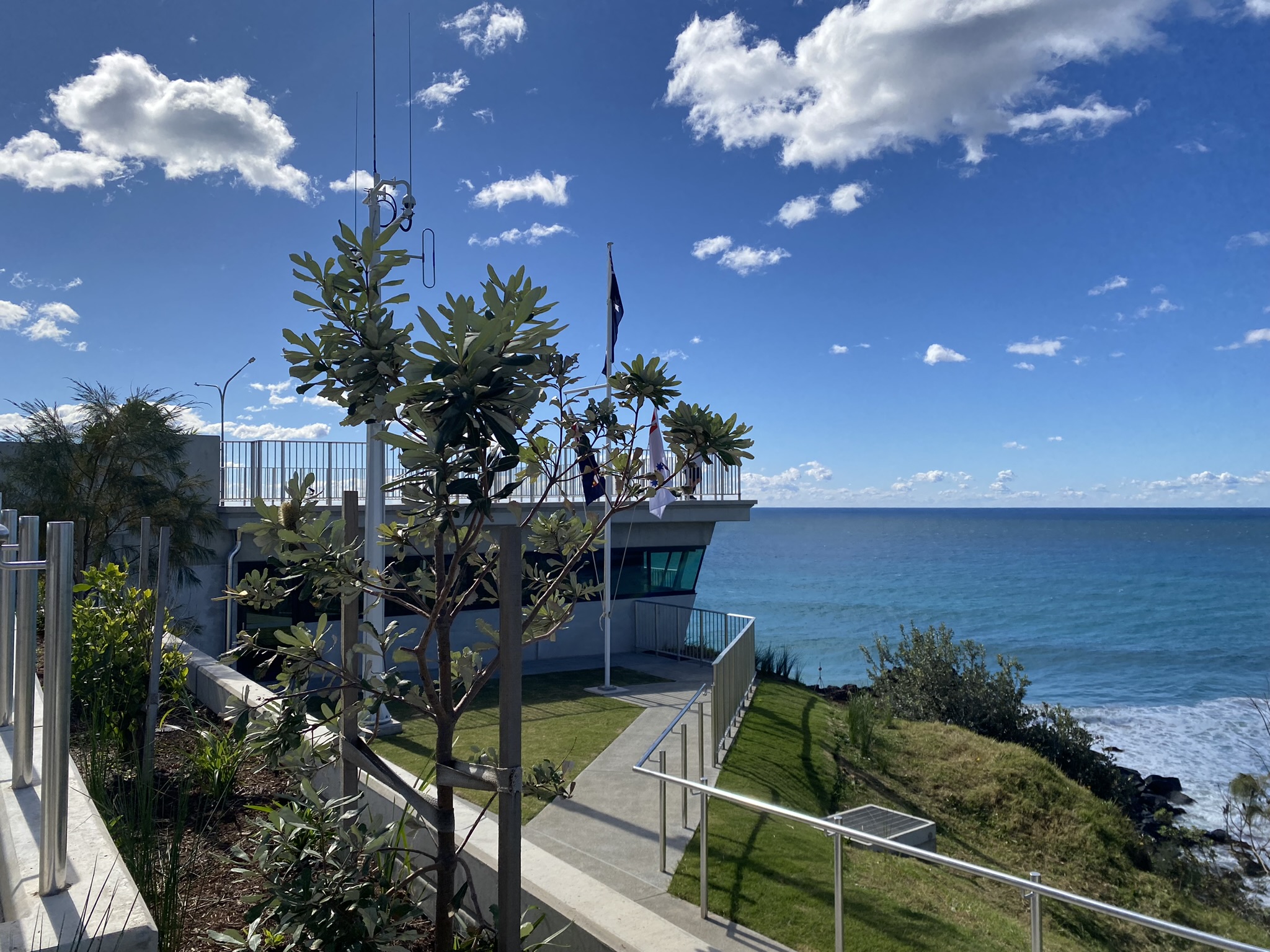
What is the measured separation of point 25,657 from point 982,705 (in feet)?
55.2

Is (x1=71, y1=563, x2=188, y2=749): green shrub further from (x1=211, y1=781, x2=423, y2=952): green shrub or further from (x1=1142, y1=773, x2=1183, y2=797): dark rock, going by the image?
(x1=1142, y1=773, x2=1183, y2=797): dark rock

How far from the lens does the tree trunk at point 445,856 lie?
3.37 meters

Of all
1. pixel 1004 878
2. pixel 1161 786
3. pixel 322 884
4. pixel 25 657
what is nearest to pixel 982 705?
pixel 1161 786

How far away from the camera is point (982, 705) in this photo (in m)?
16.8

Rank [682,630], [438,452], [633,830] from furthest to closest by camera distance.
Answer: [682,630] → [633,830] → [438,452]

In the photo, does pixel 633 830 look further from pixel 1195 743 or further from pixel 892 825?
pixel 1195 743

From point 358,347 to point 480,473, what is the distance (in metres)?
0.63

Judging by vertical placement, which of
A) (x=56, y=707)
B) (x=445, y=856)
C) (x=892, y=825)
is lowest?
(x=892, y=825)

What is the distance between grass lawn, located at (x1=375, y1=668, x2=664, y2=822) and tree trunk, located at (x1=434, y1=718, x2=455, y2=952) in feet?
9.89

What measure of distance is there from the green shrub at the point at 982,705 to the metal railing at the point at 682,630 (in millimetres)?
3430

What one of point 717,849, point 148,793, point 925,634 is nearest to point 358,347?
point 148,793

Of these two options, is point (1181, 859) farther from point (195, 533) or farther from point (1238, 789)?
point (195, 533)

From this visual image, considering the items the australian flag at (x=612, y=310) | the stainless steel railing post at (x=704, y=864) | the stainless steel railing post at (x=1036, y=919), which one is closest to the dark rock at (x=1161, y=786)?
the australian flag at (x=612, y=310)

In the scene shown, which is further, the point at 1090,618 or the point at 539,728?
the point at 1090,618
